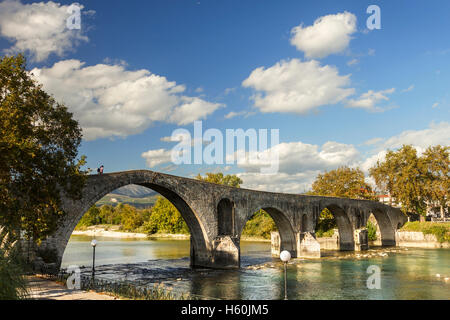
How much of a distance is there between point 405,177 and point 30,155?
57.0m

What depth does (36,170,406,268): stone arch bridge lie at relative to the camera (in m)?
23.2

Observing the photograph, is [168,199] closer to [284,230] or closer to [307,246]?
[284,230]

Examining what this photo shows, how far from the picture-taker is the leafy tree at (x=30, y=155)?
15.2m

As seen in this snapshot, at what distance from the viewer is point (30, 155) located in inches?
603

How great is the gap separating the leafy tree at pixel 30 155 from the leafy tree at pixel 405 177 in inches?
2140

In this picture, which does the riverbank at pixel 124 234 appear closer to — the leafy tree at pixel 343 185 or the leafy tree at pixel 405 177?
the leafy tree at pixel 343 185

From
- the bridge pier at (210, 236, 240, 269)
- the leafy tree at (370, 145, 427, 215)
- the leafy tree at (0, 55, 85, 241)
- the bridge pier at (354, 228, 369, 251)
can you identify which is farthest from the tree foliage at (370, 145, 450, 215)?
the leafy tree at (0, 55, 85, 241)

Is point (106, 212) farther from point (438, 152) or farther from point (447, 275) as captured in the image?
point (447, 275)

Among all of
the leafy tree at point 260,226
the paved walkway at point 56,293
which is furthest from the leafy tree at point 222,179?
the paved walkway at point 56,293

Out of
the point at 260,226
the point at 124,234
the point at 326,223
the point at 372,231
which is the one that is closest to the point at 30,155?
the point at 326,223

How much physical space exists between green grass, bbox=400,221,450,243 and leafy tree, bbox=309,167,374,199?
8.82 meters
